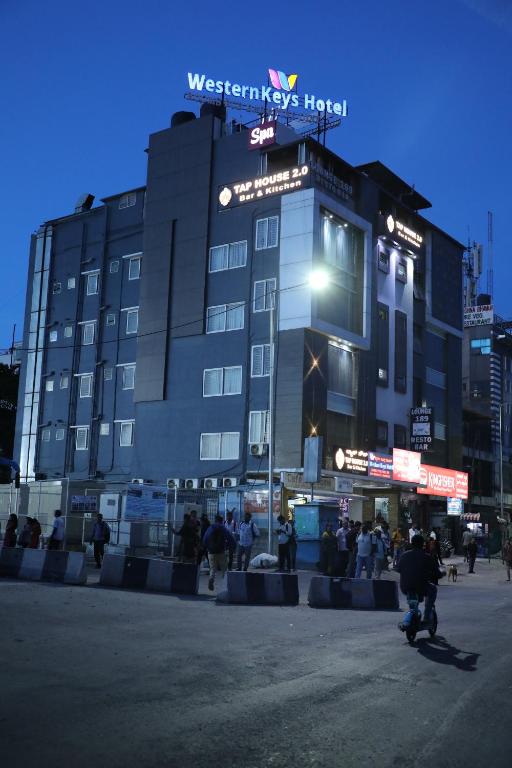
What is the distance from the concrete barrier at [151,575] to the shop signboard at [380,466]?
2604cm

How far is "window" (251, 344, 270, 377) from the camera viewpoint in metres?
42.8

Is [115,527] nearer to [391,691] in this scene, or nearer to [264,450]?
[264,450]

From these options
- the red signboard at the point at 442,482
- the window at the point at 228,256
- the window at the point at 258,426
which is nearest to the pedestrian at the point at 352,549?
the window at the point at 258,426

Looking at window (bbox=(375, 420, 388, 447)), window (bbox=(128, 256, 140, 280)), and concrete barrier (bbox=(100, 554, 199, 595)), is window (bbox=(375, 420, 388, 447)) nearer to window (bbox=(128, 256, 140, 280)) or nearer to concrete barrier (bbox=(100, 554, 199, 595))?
window (bbox=(128, 256, 140, 280))

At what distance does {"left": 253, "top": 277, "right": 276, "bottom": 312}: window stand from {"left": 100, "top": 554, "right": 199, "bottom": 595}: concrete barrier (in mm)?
25249

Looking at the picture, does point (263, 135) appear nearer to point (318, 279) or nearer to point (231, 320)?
point (318, 279)

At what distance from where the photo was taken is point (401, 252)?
5172 cm

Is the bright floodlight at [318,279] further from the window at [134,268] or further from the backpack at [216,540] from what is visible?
the backpack at [216,540]

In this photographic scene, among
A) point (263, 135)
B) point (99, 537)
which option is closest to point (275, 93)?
point (263, 135)

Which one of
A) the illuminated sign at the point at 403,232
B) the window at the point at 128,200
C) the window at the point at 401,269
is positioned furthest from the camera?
the window at the point at 128,200

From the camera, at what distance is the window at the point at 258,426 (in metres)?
42.0

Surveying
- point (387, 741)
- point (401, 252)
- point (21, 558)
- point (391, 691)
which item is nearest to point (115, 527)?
point (21, 558)

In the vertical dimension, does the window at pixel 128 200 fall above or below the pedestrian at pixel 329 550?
above

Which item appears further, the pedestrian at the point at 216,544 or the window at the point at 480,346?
the window at the point at 480,346
